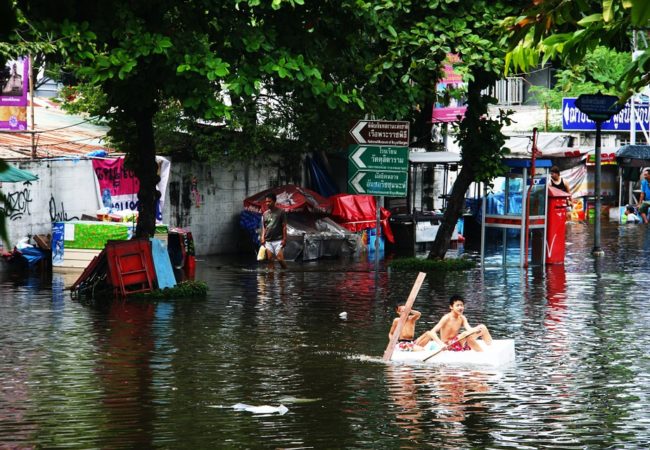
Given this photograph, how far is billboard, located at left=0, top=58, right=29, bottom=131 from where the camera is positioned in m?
22.4

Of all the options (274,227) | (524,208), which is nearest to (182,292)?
(274,227)

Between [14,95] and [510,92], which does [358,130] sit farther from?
[510,92]

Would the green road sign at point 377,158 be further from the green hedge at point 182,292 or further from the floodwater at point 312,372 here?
the green hedge at point 182,292

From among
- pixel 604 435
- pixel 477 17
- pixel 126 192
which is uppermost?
pixel 477 17

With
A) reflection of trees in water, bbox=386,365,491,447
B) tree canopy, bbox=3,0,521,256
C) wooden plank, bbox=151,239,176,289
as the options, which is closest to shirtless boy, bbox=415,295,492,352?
reflection of trees in water, bbox=386,365,491,447

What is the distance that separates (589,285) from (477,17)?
16.5 feet

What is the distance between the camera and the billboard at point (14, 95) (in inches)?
883

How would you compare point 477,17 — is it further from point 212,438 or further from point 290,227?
point 212,438

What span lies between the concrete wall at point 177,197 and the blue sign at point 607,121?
13698 millimetres

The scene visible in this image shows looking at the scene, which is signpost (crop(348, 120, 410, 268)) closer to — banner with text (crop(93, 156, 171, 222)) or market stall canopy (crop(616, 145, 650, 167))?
banner with text (crop(93, 156, 171, 222))

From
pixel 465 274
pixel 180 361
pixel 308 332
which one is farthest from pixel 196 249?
pixel 180 361

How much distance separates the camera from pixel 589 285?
70.4 feet

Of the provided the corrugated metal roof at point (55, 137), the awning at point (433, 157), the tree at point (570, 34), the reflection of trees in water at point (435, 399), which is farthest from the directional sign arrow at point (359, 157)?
the tree at point (570, 34)

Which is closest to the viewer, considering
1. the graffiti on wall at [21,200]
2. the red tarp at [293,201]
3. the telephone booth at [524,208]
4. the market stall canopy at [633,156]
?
the graffiti on wall at [21,200]
